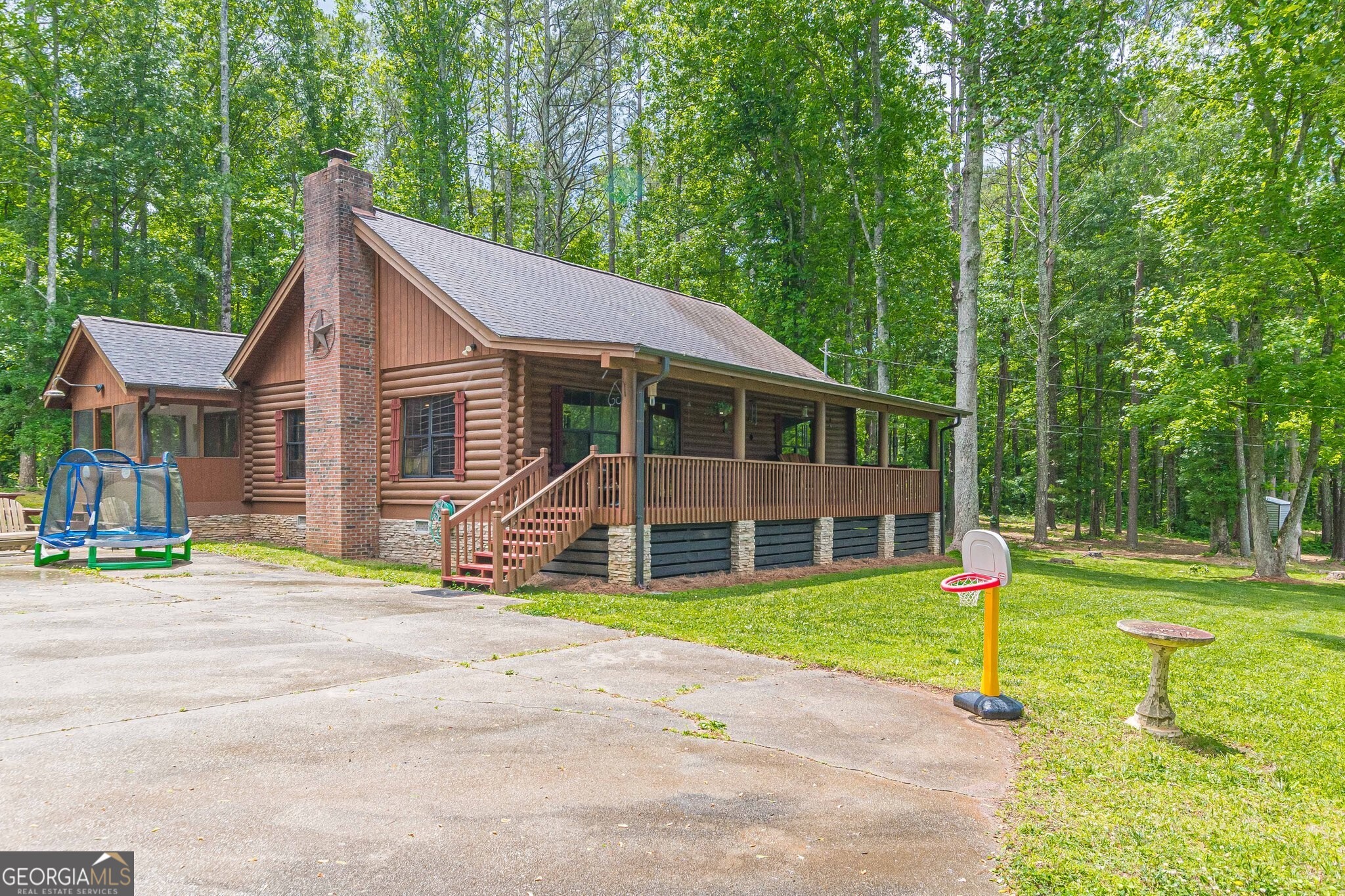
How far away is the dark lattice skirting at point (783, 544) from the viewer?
1498cm

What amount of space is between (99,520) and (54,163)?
765 inches

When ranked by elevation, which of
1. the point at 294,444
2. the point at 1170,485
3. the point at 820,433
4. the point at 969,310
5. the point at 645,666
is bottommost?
the point at 645,666

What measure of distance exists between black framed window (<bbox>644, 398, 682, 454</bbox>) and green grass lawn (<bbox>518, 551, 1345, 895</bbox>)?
176 inches

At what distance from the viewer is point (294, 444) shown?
17531 mm

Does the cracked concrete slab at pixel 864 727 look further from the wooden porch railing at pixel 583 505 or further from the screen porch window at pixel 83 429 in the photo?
the screen porch window at pixel 83 429

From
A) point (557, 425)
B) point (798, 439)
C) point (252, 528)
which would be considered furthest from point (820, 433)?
point (252, 528)

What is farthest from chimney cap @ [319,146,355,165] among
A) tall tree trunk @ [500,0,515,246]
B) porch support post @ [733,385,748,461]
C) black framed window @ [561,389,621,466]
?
tall tree trunk @ [500,0,515,246]

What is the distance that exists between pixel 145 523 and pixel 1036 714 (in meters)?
16.1

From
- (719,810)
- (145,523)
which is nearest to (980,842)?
(719,810)

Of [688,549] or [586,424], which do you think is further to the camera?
[586,424]

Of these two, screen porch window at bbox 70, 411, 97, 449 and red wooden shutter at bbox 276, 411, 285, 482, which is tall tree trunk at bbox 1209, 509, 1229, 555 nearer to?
red wooden shutter at bbox 276, 411, 285, 482

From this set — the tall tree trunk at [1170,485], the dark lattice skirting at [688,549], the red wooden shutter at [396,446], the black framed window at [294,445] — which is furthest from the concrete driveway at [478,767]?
the tall tree trunk at [1170,485]

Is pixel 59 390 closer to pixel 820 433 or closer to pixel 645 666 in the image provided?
pixel 820 433

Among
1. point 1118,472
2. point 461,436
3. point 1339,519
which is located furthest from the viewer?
point 1118,472
